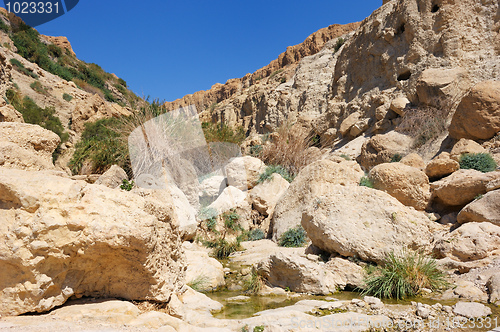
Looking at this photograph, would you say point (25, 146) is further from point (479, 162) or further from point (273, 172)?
point (479, 162)

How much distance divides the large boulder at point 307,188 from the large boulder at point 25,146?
4.69 metres

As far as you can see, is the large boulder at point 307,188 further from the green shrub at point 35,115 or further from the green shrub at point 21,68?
the green shrub at point 21,68

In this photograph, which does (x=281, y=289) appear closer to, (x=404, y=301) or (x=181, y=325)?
(x=404, y=301)

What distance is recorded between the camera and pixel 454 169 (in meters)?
7.73

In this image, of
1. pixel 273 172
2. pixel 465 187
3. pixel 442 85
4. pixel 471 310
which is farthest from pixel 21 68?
pixel 471 310

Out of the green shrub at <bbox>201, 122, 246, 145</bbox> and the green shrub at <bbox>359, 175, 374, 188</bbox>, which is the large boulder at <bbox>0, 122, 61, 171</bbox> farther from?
the green shrub at <bbox>359, 175, 374, 188</bbox>

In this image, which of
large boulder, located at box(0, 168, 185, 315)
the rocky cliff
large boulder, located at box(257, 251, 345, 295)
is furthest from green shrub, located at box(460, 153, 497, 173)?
the rocky cliff

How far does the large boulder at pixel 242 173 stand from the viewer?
955 cm

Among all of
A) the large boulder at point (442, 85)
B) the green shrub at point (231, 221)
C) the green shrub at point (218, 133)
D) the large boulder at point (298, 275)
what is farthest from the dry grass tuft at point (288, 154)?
the large boulder at point (298, 275)

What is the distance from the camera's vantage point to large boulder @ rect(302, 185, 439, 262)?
183 inches

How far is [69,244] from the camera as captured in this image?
7.80ft

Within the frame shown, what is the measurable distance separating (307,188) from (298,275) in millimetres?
3299

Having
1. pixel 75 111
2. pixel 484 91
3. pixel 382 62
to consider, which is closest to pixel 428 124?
pixel 484 91

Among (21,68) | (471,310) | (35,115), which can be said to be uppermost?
(21,68)
